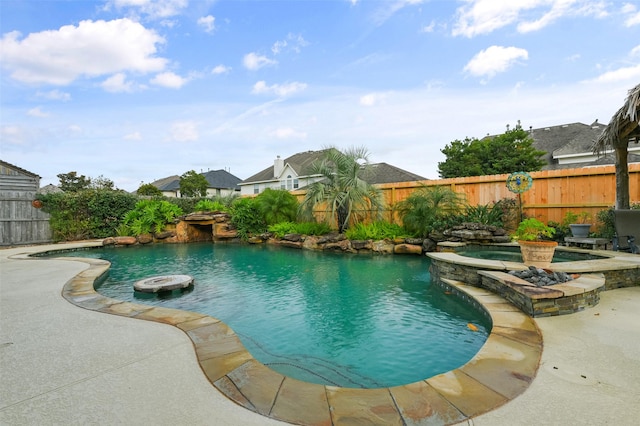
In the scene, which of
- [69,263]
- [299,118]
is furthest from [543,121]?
[69,263]

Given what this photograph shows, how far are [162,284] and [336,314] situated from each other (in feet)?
9.25

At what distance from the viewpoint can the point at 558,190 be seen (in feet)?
23.6

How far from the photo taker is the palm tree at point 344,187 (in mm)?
9258

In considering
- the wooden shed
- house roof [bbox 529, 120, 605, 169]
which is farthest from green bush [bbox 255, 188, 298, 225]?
house roof [bbox 529, 120, 605, 169]

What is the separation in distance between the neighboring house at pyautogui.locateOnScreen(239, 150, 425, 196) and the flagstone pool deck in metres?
15.8

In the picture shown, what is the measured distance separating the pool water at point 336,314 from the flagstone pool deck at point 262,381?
41 centimetres

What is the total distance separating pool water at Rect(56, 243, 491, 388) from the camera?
2404mm

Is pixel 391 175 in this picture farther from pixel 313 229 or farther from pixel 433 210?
pixel 433 210

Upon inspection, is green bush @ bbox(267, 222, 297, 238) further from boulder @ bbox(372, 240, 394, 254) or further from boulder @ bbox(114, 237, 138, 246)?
boulder @ bbox(114, 237, 138, 246)

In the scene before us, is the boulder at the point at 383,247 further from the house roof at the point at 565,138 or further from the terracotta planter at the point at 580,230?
the house roof at the point at 565,138

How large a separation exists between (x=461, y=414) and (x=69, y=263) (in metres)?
7.83

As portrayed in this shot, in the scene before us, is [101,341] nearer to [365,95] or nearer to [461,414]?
[461,414]

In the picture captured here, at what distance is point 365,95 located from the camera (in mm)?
10516

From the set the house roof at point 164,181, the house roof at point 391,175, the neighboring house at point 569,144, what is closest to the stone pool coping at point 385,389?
the neighboring house at point 569,144
